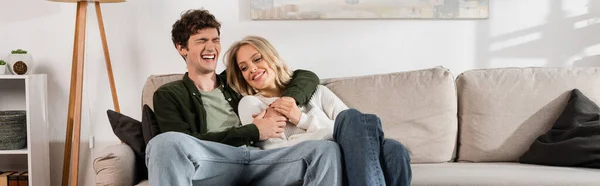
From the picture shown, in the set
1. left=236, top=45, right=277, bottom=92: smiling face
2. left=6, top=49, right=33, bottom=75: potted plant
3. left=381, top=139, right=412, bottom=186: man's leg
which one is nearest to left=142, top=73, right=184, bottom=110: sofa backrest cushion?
left=236, top=45, right=277, bottom=92: smiling face

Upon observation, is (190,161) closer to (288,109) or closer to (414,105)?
(288,109)

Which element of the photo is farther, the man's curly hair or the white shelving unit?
the white shelving unit

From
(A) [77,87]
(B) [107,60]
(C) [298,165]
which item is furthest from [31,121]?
(C) [298,165]

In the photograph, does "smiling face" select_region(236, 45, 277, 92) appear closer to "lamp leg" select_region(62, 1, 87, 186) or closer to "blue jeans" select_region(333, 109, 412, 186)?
"blue jeans" select_region(333, 109, 412, 186)

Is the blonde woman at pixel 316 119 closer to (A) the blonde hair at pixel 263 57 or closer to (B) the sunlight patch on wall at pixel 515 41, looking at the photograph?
(A) the blonde hair at pixel 263 57

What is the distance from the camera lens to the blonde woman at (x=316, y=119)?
7.23 feet

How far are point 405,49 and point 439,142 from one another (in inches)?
33.6

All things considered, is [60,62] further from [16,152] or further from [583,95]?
[583,95]

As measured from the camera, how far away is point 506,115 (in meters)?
2.95

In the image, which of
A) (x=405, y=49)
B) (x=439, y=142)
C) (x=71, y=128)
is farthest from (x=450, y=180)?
(x=71, y=128)

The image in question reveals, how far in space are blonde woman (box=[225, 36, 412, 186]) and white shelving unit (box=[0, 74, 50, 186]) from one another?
45.4 inches

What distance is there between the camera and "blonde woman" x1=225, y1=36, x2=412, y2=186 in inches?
86.8

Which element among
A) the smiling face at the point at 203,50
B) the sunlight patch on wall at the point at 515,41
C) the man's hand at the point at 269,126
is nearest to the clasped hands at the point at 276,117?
the man's hand at the point at 269,126

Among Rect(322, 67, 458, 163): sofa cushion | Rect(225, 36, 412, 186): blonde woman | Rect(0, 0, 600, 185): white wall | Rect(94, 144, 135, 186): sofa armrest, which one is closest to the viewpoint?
Rect(225, 36, 412, 186): blonde woman
